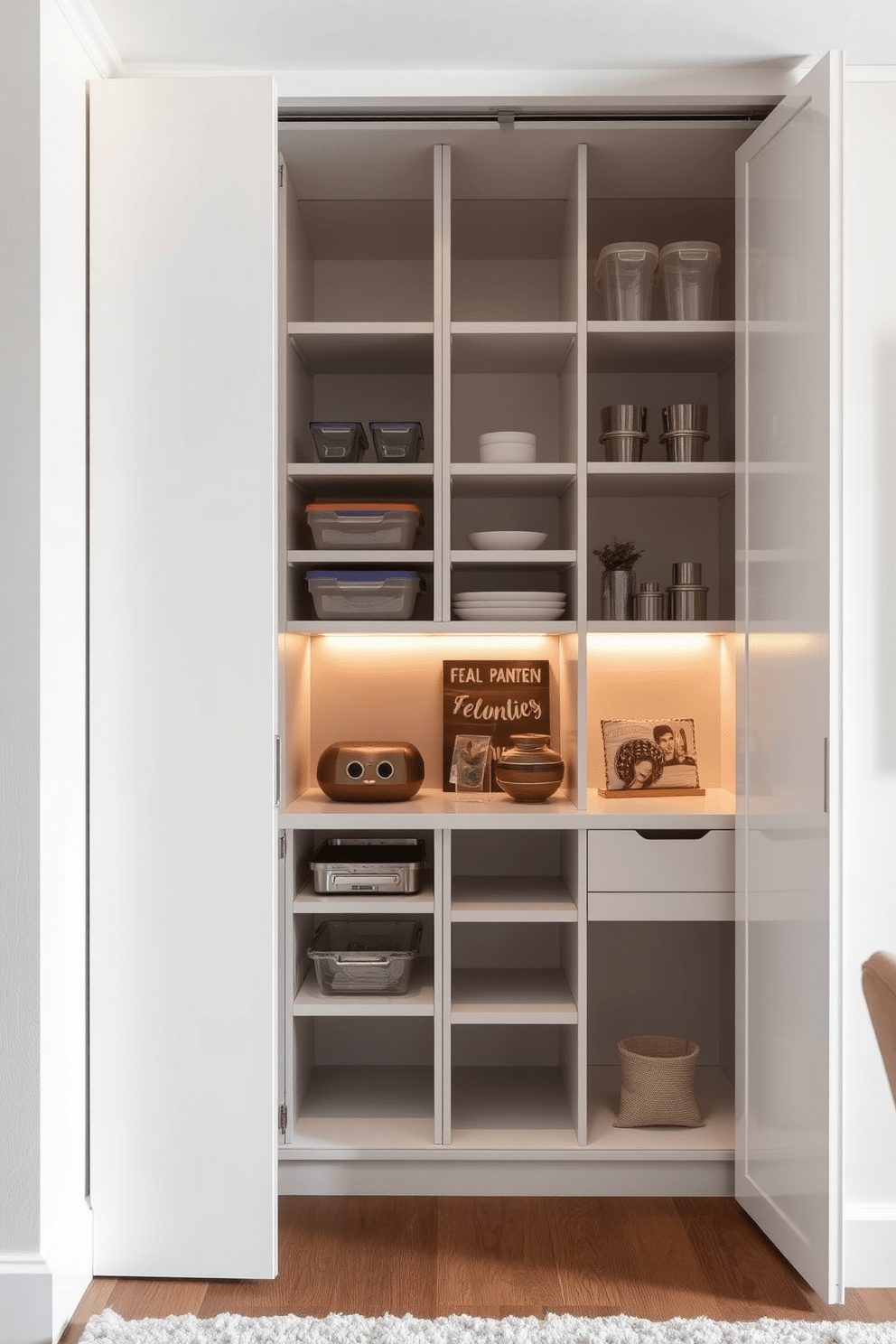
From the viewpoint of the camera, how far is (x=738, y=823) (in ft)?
8.80

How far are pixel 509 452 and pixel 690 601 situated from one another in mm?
616

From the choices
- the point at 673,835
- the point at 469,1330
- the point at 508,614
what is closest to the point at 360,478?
A: the point at 508,614

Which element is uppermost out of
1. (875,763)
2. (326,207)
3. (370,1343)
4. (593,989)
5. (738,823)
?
(326,207)

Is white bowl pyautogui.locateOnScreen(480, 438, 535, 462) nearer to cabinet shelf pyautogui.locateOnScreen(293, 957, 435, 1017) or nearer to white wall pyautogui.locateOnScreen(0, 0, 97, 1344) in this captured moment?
white wall pyautogui.locateOnScreen(0, 0, 97, 1344)

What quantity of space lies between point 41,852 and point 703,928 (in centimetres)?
198

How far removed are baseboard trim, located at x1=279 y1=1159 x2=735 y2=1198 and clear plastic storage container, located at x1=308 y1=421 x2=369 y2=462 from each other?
178 cm

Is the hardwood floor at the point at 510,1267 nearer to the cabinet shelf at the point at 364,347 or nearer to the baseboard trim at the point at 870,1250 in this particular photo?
the baseboard trim at the point at 870,1250

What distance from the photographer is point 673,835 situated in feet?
9.20

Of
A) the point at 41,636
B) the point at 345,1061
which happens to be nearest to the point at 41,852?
the point at 41,636

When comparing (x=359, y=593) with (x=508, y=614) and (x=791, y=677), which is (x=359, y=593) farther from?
(x=791, y=677)

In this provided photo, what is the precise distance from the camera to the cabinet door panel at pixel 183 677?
2.33 m

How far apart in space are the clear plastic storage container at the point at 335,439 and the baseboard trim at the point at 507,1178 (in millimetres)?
1783

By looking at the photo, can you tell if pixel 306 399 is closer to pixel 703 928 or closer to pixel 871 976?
pixel 703 928

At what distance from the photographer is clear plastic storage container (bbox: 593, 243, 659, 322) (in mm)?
2834
